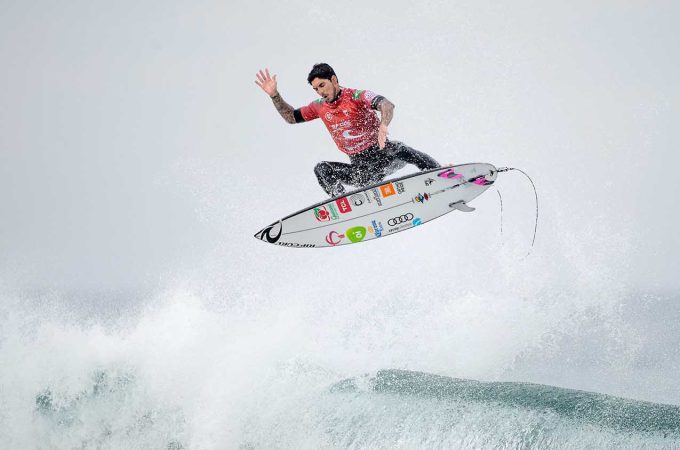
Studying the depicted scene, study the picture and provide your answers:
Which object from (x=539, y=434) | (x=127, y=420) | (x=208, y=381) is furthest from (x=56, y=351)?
(x=539, y=434)

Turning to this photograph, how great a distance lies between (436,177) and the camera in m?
7.83

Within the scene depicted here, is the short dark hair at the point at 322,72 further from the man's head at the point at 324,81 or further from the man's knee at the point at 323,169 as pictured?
the man's knee at the point at 323,169

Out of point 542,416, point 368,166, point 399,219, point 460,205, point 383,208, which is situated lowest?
point 542,416

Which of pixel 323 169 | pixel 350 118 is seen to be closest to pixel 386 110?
pixel 350 118

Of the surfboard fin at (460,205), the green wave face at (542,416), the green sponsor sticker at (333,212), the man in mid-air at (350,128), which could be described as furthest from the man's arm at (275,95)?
the green wave face at (542,416)

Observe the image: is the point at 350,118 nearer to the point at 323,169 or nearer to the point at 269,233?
the point at 323,169

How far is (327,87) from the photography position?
711 cm

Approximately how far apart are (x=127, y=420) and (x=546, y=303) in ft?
29.5

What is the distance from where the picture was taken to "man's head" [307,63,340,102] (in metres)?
7.02

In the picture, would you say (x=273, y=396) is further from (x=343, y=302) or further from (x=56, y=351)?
(x=56, y=351)

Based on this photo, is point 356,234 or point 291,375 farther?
point 291,375

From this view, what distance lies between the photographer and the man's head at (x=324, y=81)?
7023mm

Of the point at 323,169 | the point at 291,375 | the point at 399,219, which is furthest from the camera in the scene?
the point at 291,375

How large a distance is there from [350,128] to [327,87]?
58 cm
